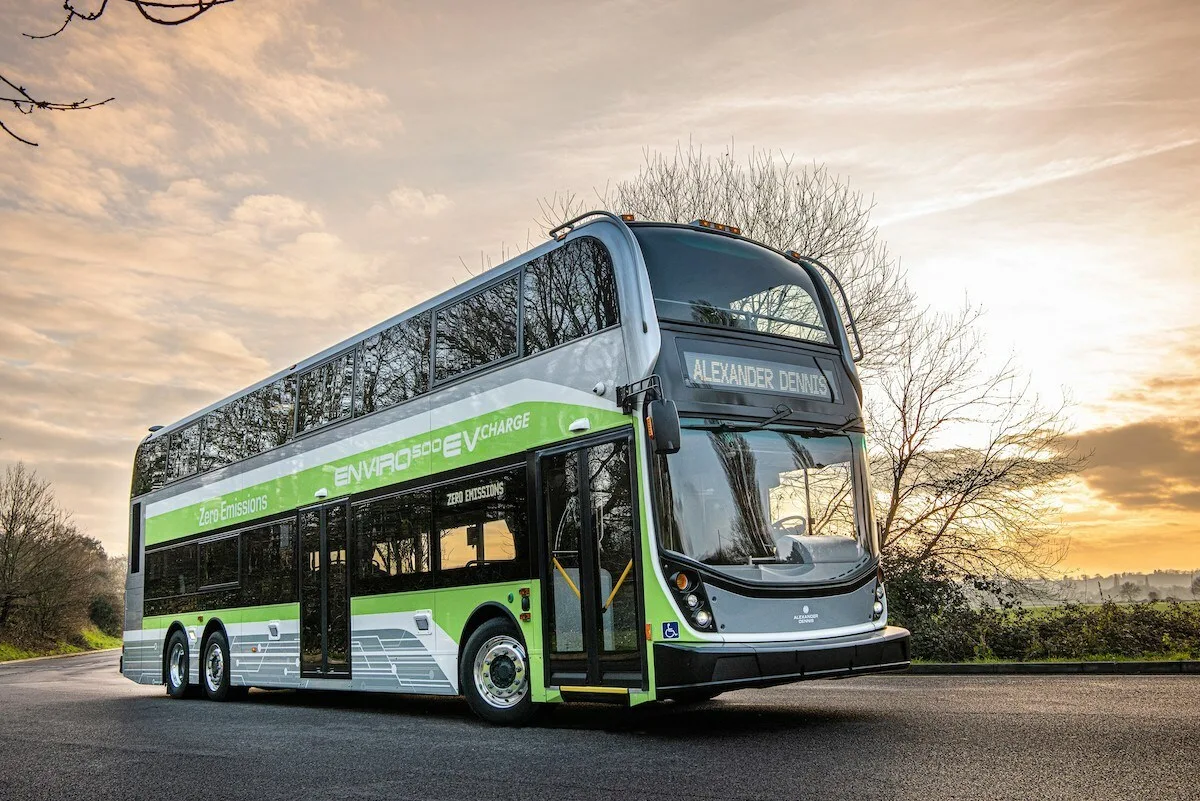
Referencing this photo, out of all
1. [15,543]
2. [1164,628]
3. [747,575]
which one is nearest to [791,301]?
[747,575]

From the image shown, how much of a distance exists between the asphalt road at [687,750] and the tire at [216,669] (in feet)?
10.2

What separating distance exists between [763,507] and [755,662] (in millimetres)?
1321

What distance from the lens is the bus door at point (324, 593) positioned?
526 inches

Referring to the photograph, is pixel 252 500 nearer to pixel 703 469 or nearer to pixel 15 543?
pixel 703 469

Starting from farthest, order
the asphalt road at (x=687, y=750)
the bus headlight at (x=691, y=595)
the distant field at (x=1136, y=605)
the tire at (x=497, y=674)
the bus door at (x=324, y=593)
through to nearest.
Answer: the distant field at (x=1136, y=605)
the bus door at (x=324, y=593)
the tire at (x=497, y=674)
the bus headlight at (x=691, y=595)
the asphalt road at (x=687, y=750)

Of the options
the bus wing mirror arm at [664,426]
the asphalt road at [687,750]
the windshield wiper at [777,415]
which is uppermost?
the windshield wiper at [777,415]

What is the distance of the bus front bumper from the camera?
8242 millimetres

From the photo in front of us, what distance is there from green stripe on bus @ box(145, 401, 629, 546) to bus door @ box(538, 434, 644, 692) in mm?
297

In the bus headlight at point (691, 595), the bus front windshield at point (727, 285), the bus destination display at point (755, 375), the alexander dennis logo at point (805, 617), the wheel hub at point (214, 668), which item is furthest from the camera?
the wheel hub at point (214, 668)

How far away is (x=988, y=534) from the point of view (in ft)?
70.2

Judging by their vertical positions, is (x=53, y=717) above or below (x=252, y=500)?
below

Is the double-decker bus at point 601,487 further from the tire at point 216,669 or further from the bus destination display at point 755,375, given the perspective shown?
the tire at point 216,669

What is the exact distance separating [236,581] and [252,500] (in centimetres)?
133

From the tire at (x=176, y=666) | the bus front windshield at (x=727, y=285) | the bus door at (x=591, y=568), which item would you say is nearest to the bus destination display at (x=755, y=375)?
the bus front windshield at (x=727, y=285)
